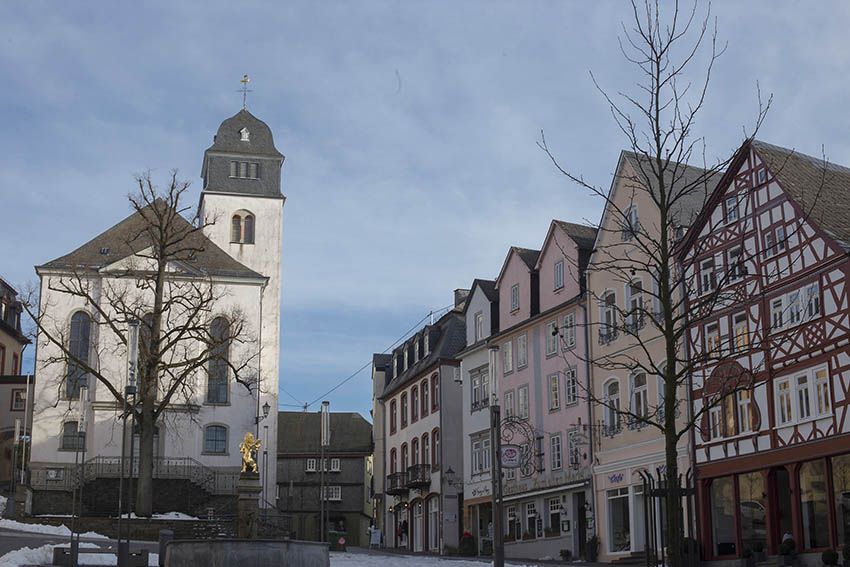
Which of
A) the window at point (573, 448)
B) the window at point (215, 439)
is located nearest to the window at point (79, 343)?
the window at point (215, 439)

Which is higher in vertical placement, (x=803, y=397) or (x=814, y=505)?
(x=803, y=397)

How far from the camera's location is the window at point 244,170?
74375mm

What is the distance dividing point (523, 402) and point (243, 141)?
32.5m

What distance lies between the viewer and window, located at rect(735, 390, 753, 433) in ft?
119

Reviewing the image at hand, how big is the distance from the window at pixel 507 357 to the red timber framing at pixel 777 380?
509 inches

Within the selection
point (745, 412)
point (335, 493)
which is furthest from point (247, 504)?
point (335, 493)

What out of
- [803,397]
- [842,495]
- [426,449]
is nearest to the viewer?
[842,495]

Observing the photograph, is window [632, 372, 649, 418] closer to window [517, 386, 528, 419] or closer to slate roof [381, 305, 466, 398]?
window [517, 386, 528, 419]

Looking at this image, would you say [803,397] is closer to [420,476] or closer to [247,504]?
[247,504]

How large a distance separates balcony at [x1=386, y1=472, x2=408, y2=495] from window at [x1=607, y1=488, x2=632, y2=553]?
67.4 feet

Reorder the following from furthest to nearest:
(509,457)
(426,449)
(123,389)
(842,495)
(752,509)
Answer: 1. (426,449)
2. (123,389)
3. (752,509)
4. (842,495)
5. (509,457)

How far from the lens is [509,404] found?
51750 millimetres

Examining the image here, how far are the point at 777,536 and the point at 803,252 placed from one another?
803 cm

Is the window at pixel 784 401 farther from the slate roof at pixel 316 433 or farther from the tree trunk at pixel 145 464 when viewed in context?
the slate roof at pixel 316 433
